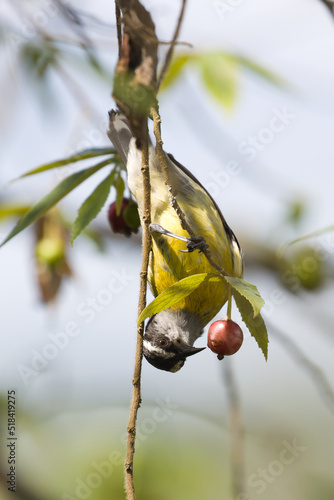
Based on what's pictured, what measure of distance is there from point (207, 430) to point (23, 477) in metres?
1.01

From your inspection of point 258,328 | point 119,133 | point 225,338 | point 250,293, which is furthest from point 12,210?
point 250,293

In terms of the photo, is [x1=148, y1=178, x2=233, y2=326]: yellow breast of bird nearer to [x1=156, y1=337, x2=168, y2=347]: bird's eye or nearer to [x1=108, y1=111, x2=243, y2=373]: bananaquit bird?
[x1=108, y1=111, x2=243, y2=373]: bananaquit bird

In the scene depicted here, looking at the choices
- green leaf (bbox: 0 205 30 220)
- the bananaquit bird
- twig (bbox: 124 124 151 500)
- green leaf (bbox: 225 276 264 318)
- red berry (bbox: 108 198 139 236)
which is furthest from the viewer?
green leaf (bbox: 0 205 30 220)

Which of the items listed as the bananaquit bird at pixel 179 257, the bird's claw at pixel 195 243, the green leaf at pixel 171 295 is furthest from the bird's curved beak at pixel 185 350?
the green leaf at pixel 171 295

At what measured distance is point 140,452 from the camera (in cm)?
259

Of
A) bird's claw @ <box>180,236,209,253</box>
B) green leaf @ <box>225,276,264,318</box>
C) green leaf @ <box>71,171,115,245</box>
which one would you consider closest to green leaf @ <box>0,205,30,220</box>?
green leaf @ <box>71,171,115,245</box>

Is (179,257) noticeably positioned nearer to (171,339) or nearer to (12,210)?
(171,339)

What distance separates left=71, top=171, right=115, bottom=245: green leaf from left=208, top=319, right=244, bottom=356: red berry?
71cm

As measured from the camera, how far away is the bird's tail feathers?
272cm

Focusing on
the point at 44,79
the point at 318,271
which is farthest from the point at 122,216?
the point at 318,271

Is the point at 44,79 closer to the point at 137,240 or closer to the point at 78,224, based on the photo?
the point at 78,224

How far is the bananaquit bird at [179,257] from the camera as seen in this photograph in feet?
9.62

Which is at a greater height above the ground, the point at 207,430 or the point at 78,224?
the point at 78,224

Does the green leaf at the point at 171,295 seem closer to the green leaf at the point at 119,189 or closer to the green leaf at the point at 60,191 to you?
the green leaf at the point at 60,191
